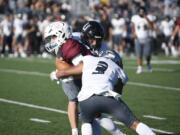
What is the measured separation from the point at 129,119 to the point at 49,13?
777 inches

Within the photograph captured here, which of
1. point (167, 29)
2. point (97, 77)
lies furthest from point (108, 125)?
point (167, 29)

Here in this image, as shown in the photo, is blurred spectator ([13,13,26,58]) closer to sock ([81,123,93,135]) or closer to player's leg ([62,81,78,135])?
player's leg ([62,81,78,135])

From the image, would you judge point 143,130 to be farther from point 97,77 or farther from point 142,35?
point 142,35

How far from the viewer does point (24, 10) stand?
2327cm

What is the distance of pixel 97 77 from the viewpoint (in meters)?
4.16

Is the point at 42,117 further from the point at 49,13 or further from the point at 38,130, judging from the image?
the point at 49,13

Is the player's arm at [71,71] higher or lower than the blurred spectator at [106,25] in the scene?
higher

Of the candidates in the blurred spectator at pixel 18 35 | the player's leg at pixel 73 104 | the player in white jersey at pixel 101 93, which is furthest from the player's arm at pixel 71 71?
the blurred spectator at pixel 18 35

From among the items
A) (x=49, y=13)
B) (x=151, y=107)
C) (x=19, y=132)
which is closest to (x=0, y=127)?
(x=19, y=132)

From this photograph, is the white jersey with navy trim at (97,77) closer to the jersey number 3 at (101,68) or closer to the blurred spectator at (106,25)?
the jersey number 3 at (101,68)

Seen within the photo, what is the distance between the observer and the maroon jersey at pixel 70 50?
4355 millimetres

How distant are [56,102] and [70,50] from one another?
14.0 feet

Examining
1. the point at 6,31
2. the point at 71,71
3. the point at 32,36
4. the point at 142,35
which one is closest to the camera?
→ the point at 71,71

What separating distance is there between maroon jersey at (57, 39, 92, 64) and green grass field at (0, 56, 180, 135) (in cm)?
194
